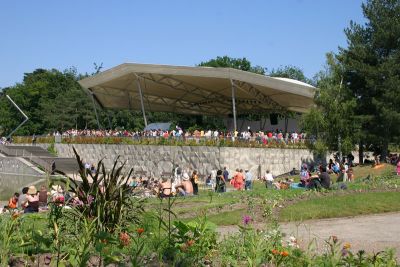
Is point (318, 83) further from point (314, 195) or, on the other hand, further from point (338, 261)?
point (338, 261)

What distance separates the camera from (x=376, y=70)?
35.4 meters

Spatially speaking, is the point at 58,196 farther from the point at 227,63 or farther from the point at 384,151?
the point at 227,63

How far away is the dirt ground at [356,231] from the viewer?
8977mm

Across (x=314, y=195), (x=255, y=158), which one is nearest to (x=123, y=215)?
(x=314, y=195)

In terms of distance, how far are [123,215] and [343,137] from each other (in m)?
30.7

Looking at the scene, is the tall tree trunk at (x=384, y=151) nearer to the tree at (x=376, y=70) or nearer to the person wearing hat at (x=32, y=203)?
the tree at (x=376, y=70)

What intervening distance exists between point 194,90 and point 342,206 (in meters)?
39.1

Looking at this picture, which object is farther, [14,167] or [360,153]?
[14,167]

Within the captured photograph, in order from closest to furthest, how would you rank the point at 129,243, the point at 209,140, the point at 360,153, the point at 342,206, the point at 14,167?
the point at 129,243, the point at 342,206, the point at 209,140, the point at 360,153, the point at 14,167

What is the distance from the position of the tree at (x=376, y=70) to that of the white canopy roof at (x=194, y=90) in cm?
333

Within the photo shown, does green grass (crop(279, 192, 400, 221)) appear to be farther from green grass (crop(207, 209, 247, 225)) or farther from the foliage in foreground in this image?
the foliage in foreground

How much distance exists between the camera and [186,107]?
211 ft

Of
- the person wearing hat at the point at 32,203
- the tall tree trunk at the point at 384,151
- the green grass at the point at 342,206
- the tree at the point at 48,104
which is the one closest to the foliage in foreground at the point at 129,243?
the green grass at the point at 342,206

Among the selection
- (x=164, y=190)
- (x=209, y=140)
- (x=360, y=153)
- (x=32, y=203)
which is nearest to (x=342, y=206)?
(x=164, y=190)
